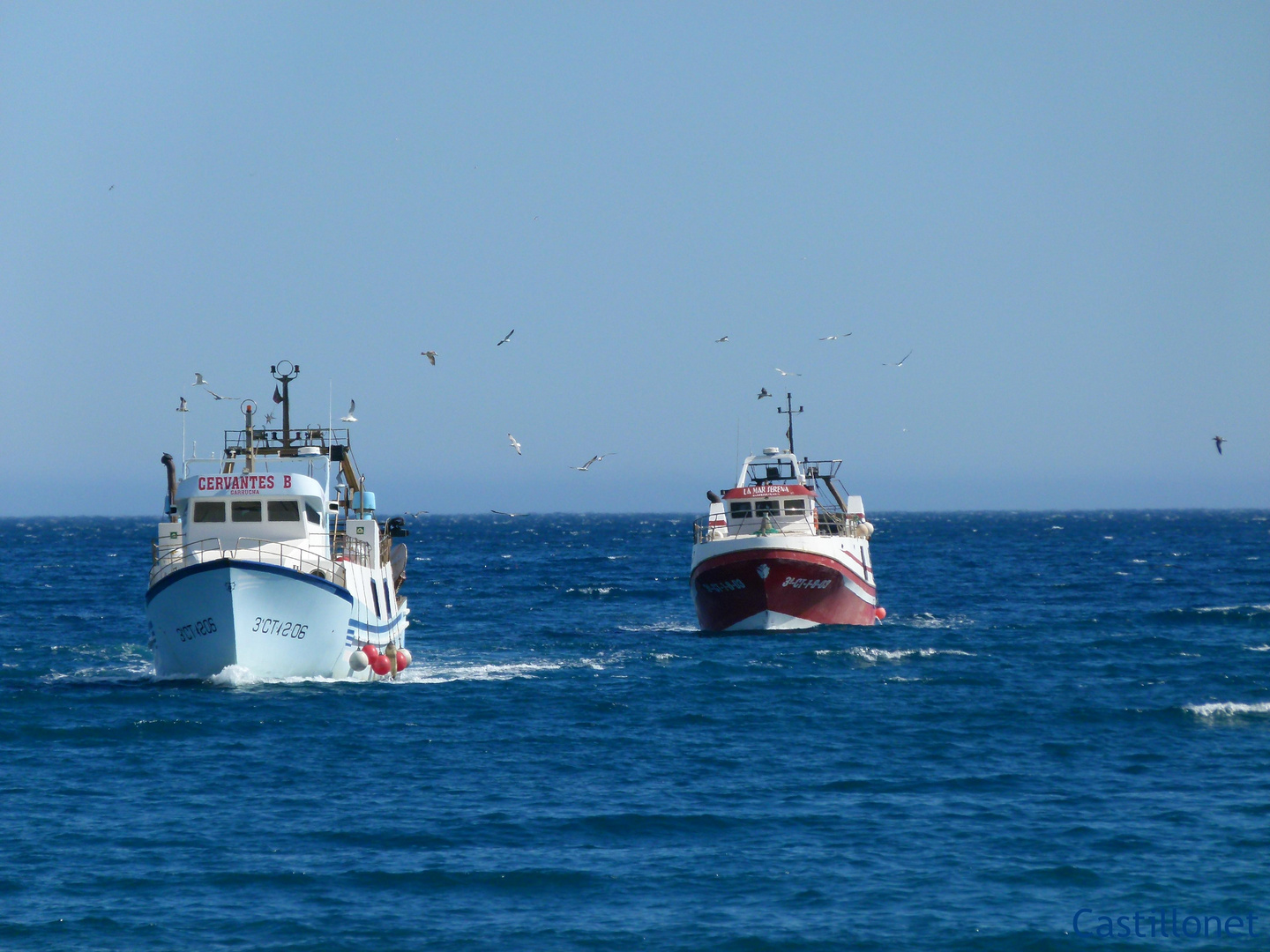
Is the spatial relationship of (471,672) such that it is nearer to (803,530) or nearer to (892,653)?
(892,653)

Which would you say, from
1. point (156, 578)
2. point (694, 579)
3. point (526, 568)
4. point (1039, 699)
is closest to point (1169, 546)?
point (526, 568)

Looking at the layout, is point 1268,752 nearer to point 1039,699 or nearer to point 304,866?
point 1039,699

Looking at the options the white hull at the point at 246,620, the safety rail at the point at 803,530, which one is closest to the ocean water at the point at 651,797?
the white hull at the point at 246,620

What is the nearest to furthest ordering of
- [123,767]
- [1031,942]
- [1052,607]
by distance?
[1031,942]
[123,767]
[1052,607]

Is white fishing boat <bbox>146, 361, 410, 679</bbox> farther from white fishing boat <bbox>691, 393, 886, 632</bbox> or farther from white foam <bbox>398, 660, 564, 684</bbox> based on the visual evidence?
white fishing boat <bbox>691, 393, 886, 632</bbox>

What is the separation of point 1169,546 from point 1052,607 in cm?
9262

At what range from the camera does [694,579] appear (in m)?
54.9

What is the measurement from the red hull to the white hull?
18.9m

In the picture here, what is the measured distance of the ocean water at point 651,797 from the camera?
19.5m

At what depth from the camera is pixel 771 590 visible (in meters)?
52.5

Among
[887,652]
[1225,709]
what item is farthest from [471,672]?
[1225,709]

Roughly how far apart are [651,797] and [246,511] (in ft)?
55.9

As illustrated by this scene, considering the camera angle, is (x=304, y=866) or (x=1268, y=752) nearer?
(x=304, y=866)

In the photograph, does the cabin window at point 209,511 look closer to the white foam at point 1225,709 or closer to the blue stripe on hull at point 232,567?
the blue stripe on hull at point 232,567
